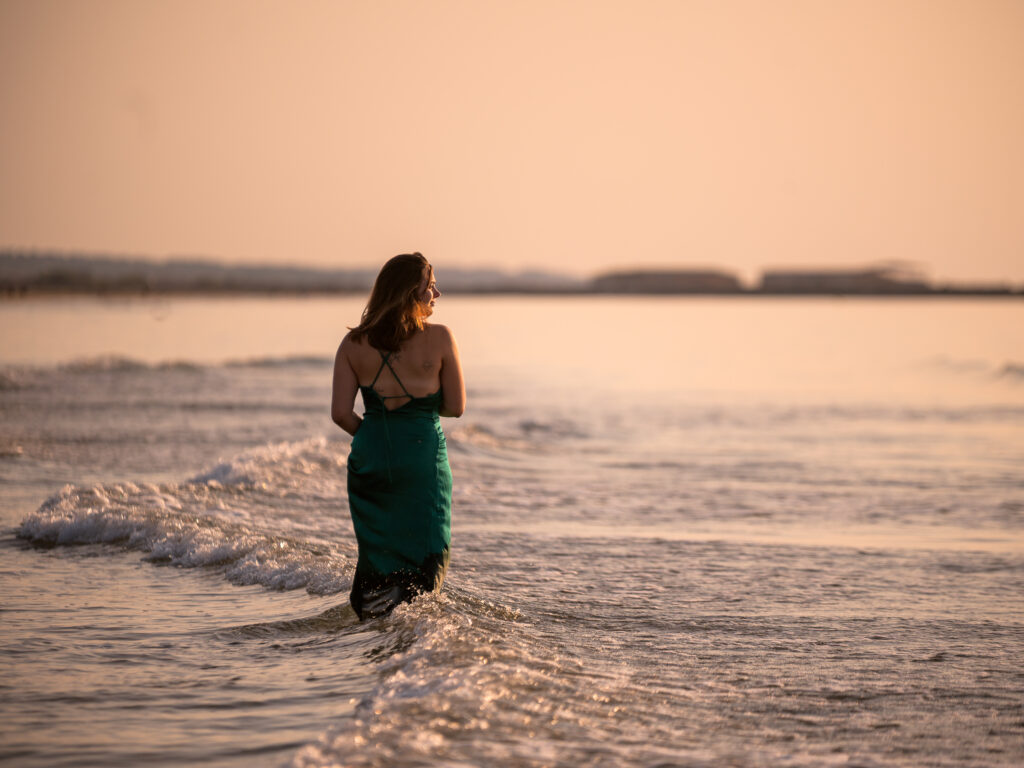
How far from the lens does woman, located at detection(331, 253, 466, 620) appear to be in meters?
5.41

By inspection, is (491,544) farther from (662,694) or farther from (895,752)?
(895,752)

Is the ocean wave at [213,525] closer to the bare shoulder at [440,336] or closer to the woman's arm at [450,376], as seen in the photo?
the woman's arm at [450,376]

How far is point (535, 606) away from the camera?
23.4 feet

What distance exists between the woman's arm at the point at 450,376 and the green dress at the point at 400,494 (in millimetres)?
64

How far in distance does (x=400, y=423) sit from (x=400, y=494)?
37 cm

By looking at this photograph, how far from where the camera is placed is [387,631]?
6.02 m

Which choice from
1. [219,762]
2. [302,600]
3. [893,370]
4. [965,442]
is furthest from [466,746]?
[893,370]

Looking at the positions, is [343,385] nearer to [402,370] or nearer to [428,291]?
[402,370]

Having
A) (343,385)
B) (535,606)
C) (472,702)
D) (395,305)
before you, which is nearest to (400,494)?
(343,385)

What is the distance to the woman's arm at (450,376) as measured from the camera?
18.0 feet

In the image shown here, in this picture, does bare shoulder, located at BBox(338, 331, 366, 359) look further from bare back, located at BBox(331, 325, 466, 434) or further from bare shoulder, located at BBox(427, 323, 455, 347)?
bare shoulder, located at BBox(427, 323, 455, 347)

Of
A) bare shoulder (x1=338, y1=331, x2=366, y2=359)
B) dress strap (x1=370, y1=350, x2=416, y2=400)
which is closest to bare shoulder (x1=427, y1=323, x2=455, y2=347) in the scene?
dress strap (x1=370, y1=350, x2=416, y2=400)

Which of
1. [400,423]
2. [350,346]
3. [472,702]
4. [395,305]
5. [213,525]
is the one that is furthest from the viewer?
[213,525]

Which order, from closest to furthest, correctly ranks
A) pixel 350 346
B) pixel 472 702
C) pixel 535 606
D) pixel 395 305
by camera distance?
pixel 472 702 < pixel 395 305 < pixel 350 346 < pixel 535 606
